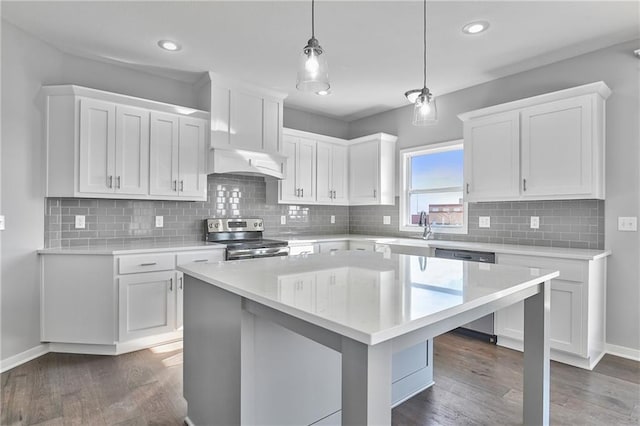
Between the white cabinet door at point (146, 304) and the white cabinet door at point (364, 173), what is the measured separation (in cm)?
260

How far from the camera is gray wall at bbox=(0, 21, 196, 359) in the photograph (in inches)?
104

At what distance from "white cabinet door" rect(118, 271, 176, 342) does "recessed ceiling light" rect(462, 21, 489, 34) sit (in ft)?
10.2

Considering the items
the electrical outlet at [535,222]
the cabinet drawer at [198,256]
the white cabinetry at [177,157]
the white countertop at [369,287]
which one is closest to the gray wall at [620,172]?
the electrical outlet at [535,222]

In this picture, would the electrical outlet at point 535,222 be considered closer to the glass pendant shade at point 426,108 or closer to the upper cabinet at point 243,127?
the glass pendant shade at point 426,108

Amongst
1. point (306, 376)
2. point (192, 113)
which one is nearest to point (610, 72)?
point (306, 376)

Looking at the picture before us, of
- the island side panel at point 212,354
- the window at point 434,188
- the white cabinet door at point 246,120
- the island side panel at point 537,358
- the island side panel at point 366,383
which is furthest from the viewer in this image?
the window at point 434,188

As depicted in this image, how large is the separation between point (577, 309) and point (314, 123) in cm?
369

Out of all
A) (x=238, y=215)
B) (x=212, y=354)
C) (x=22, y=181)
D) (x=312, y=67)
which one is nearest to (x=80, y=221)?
(x=22, y=181)

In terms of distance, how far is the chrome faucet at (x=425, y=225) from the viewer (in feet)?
13.7

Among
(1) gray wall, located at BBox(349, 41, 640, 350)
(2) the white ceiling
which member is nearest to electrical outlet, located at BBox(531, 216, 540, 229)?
(1) gray wall, located at BBox(349, 41, 640, 350)

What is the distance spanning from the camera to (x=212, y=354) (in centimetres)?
166

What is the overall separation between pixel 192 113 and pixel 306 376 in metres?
2.79

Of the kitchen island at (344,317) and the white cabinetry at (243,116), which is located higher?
the white cabinetry at (243,116)

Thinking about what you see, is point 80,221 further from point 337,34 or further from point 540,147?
point 540,147
